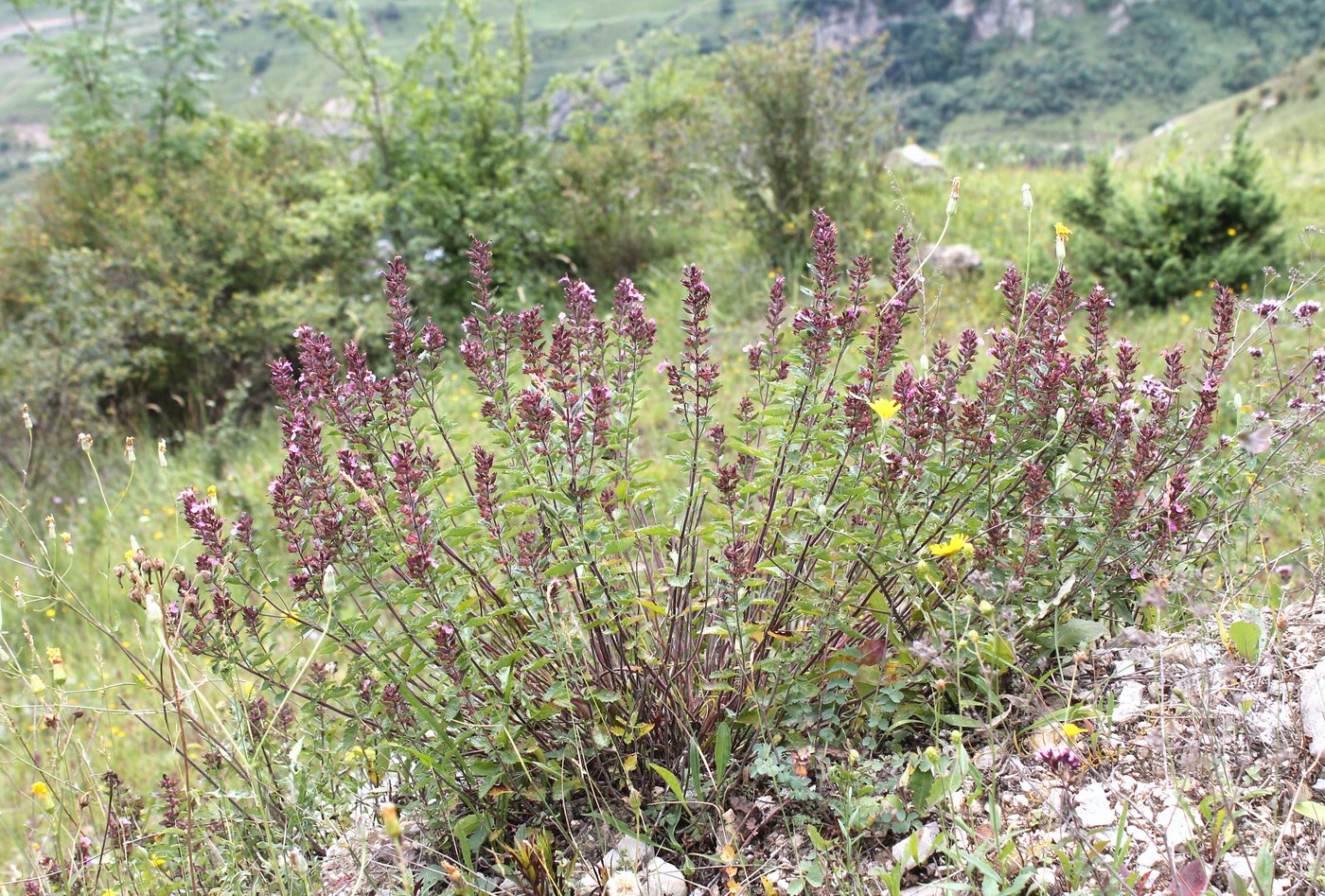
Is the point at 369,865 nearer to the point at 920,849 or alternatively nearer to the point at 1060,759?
the point at 920,849

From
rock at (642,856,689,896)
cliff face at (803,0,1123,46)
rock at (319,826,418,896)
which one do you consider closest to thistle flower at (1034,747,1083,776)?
rock at (642,856,689,896)

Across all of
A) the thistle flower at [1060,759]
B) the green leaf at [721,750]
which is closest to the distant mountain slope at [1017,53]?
the green leaf at [721,750]

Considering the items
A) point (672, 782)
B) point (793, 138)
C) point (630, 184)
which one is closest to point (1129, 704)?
point (672, 782)

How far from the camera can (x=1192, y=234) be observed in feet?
23.5

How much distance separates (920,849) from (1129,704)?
29.3 inches

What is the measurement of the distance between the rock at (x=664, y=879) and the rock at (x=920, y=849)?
498 mm

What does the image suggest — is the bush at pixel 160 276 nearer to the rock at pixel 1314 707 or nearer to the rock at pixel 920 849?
the rock at pixel 920 849

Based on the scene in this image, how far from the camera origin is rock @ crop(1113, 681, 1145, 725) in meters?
2.13

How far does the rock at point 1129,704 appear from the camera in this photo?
6.99 ft

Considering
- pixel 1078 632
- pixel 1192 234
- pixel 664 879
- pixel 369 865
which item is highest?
pixel 1192 234

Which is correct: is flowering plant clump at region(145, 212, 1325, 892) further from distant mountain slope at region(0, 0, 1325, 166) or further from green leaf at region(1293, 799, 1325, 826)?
distant mountain slope at region(0, 0, 1325, 166)

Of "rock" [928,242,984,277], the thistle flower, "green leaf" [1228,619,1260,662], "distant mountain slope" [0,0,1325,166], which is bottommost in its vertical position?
"rock" [928,242,984,277]

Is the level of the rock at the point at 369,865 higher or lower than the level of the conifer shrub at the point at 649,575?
lower

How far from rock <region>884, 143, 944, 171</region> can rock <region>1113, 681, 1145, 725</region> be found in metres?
9.53
